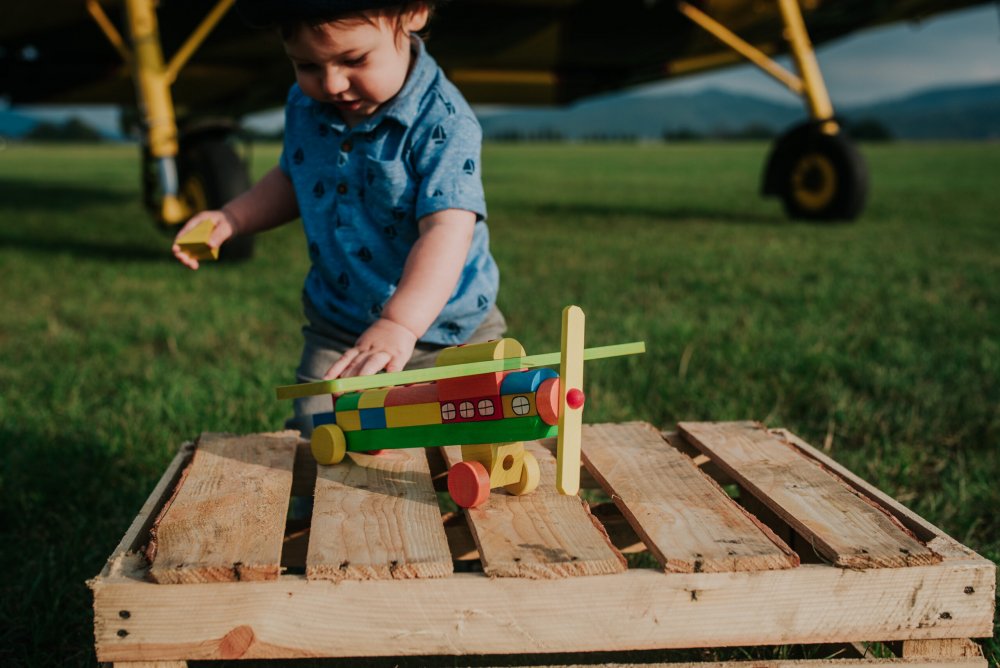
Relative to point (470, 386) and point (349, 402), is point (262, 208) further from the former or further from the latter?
point (470, 386)

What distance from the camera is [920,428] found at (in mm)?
2643

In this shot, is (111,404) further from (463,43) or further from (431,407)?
(463,43)

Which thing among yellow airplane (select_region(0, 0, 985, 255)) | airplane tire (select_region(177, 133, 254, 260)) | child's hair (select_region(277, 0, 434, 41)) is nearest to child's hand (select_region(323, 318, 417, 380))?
child's hair (select_region(277, 0, 434, 41))

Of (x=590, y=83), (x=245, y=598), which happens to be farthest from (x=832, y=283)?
(x=590, y=83)

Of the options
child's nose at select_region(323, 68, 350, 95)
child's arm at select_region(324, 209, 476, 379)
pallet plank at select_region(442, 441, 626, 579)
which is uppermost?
child's nose at select_region(323, 68, 350, 95)

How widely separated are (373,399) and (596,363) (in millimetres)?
1699

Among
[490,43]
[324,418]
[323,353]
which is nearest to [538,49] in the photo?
[490,43]

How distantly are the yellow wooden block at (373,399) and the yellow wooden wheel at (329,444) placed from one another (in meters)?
0.07

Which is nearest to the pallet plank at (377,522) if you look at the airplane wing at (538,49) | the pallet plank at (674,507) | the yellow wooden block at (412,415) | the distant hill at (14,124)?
the yellow wooden block at (412,415)

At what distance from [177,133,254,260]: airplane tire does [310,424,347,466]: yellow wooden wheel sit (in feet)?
12.6

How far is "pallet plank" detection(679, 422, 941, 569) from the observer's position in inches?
51.8

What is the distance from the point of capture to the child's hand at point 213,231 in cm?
194

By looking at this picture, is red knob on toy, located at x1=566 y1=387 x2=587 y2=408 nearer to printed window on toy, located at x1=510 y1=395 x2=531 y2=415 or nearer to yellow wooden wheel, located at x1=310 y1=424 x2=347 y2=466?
printed window on toy, located at x1=510 y1=395 x2=531 y2=415

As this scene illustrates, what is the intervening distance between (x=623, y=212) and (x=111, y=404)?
22.0 feet
